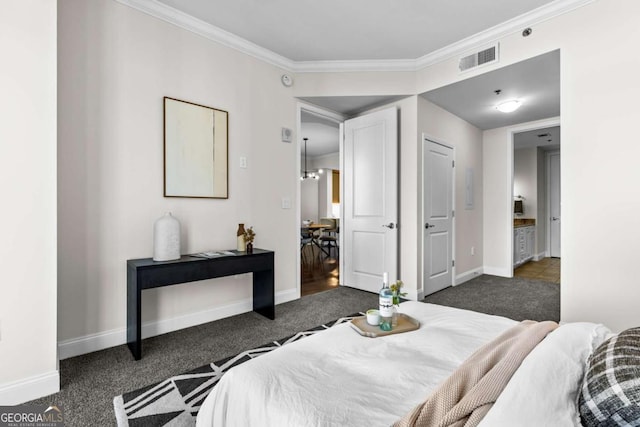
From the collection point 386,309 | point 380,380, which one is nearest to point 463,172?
point 386,309

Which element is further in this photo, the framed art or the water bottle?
the framed art

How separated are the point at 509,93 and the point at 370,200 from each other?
81.3 inches

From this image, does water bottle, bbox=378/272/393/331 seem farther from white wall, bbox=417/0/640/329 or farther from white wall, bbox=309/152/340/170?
white wall, bbox=309/152/340/170

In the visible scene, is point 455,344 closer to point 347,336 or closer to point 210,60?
point 347,336

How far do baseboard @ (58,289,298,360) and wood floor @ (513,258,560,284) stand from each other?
4.11 m

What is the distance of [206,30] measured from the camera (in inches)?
119

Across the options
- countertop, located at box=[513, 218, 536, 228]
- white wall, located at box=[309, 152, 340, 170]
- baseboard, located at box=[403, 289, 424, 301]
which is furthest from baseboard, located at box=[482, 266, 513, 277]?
white wall, located at box=[309, 152, 340, 170]

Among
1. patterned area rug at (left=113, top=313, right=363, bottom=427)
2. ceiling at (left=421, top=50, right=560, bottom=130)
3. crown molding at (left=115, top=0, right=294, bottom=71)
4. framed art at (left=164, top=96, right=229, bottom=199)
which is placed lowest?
patterned area rug at (left=113, top=313, right=363, bottom=427)

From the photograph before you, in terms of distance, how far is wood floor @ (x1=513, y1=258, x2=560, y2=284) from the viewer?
5.08 m

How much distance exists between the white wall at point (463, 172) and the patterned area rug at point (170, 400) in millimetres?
2900

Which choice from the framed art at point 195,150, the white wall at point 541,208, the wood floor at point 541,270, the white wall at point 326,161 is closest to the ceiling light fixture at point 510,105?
the wood floor at point 541,270

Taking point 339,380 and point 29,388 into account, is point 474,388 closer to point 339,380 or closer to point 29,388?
point 339,380

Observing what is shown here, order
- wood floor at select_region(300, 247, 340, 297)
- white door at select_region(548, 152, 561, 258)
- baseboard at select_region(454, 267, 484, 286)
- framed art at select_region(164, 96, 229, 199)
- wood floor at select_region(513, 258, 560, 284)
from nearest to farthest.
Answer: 1. framed art at select_region(164, 96, 229, 199)
2. wood floor at select_region(300, 247, 340, 297)
3. baseboard at select_region(454, 267, 484, 286)
4. wood floor at select_region(513, 258, 560, 284)
5. white door at select_region(548, 152, 561, 258)

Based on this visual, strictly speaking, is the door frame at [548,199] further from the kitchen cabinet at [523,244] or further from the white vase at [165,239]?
the white vase at [165,239]
